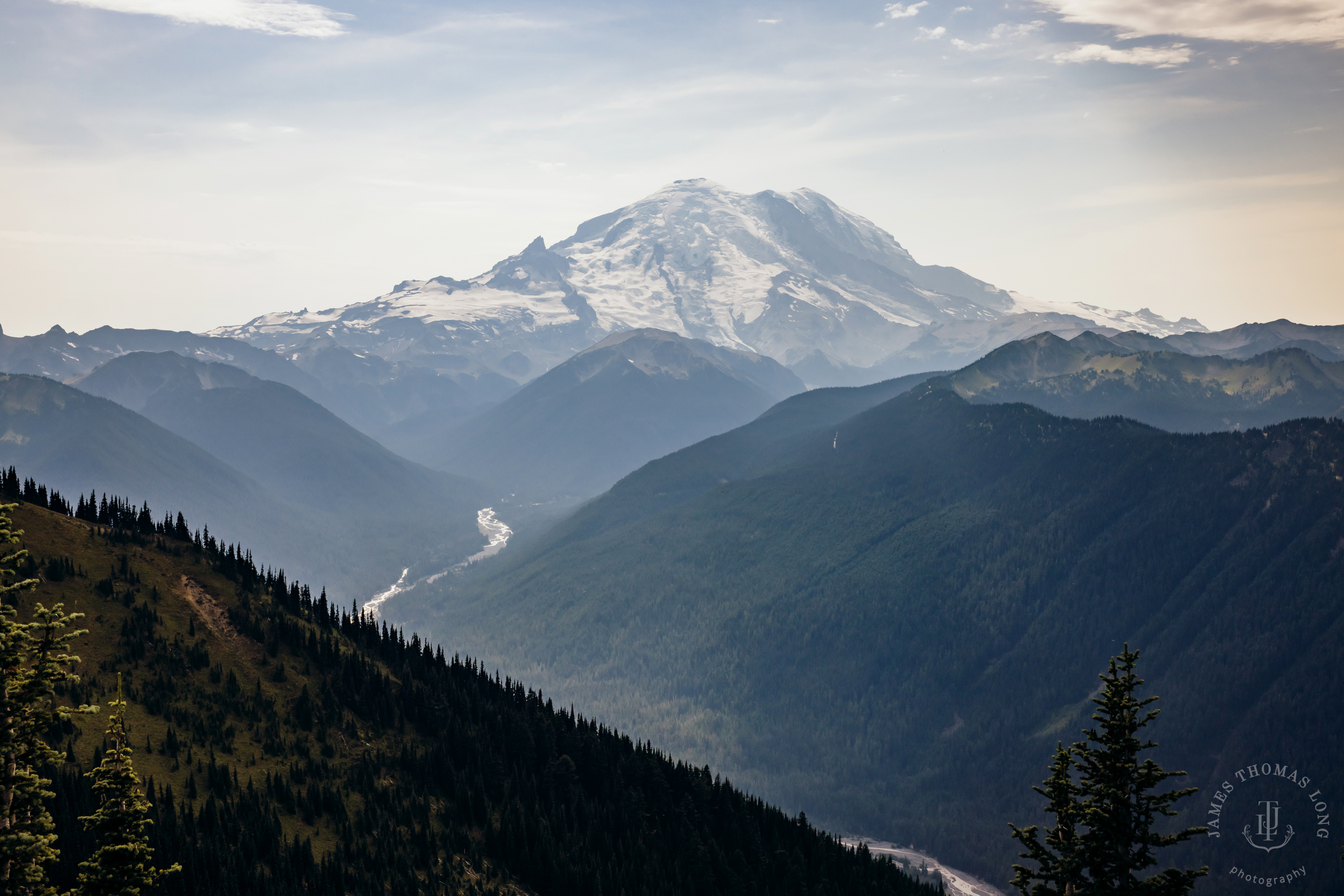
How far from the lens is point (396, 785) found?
137 meters

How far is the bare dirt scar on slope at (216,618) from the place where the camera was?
150125mm

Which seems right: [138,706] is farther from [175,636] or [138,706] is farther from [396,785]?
[396,785]

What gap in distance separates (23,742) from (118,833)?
7267mm

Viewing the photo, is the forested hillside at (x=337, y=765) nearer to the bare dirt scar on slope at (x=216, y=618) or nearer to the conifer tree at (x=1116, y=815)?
the bare dirt scar on slope at (x=216, y=618)

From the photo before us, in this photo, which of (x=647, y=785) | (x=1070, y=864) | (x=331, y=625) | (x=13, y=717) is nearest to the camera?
(x=13, y=717)

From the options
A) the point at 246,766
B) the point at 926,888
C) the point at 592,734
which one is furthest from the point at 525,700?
the point at 926,888

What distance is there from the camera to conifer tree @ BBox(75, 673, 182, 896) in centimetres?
5506

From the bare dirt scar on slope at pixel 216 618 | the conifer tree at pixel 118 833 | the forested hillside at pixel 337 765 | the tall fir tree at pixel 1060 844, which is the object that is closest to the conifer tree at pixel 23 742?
the conifer tree at pixel 118 833

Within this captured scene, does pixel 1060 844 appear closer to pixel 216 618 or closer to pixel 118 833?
pixel 118 833

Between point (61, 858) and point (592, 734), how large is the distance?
89.6 meters

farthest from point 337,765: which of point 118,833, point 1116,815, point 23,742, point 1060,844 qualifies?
point 1116,815

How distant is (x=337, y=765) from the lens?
449ft

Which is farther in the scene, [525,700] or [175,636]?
[525,700]

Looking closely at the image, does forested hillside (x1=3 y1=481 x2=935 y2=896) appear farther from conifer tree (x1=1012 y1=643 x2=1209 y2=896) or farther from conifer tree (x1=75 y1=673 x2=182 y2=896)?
conifer tree (x1=1012 y1=643 x2=1209 y2=896)
